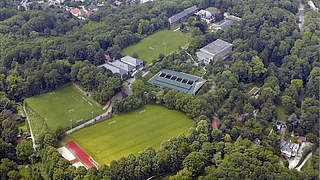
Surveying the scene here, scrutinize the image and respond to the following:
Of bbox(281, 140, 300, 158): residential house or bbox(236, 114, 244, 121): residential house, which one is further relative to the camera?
bbox(236, 114, 244, 121): residential house

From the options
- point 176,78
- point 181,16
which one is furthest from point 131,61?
point 181,16

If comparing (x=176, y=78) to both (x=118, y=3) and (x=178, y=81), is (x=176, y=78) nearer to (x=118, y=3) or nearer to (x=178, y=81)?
(x=178, y=81)

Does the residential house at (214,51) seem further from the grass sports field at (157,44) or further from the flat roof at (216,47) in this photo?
the grass sports field at (157,44)

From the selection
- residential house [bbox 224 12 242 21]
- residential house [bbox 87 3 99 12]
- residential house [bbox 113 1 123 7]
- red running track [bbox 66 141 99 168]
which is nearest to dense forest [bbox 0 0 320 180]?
residential house [bbox 224 12 242 21]

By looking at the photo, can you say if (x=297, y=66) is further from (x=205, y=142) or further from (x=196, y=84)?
(x=205, y=142)

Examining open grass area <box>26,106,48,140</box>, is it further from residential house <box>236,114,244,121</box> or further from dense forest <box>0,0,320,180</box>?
residential house <box>236,114,244,121</box>

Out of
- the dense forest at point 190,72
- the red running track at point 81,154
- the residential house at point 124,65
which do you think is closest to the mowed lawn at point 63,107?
the dense forest at point 190,72
